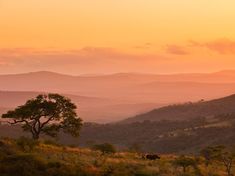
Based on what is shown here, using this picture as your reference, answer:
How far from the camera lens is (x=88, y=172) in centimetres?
3234

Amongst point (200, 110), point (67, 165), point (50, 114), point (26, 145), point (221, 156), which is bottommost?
point (221, 156)

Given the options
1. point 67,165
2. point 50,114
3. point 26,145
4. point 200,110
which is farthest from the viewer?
point 200,110

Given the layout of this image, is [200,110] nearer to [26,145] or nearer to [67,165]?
[26,145]

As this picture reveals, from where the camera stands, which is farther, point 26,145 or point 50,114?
point 50,114

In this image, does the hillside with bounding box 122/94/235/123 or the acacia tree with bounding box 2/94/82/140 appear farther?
the hillside with bounding box 122/94/235/123

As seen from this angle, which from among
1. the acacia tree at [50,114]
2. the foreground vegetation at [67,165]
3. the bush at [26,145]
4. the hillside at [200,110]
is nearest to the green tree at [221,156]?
Answer: the foreground vegetation at [67,165]

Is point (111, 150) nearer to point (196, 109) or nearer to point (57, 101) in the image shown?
point (57, 101)

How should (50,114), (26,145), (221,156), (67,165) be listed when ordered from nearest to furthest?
(67,165) < (26,145) < (221,156) < (50,114)

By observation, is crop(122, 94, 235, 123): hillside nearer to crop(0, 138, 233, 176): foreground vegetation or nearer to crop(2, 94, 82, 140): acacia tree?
crop(2, 94, 82, 140): acacia tree

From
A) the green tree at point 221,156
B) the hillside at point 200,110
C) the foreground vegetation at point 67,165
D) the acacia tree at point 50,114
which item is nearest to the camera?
the foreground vegetation at point 67,165

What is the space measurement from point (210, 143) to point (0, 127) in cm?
5541

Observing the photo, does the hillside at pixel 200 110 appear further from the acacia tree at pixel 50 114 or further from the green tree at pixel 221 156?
the green tree at pixel 221 156

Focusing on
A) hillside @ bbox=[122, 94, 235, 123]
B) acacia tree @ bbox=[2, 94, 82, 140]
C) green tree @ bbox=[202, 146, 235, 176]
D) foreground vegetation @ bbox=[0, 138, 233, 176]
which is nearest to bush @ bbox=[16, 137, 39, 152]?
foreground vegetation @ bbox=[0, 138, 233, 176]

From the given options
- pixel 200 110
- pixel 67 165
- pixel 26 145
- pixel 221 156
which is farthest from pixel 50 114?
pixel 200 110
